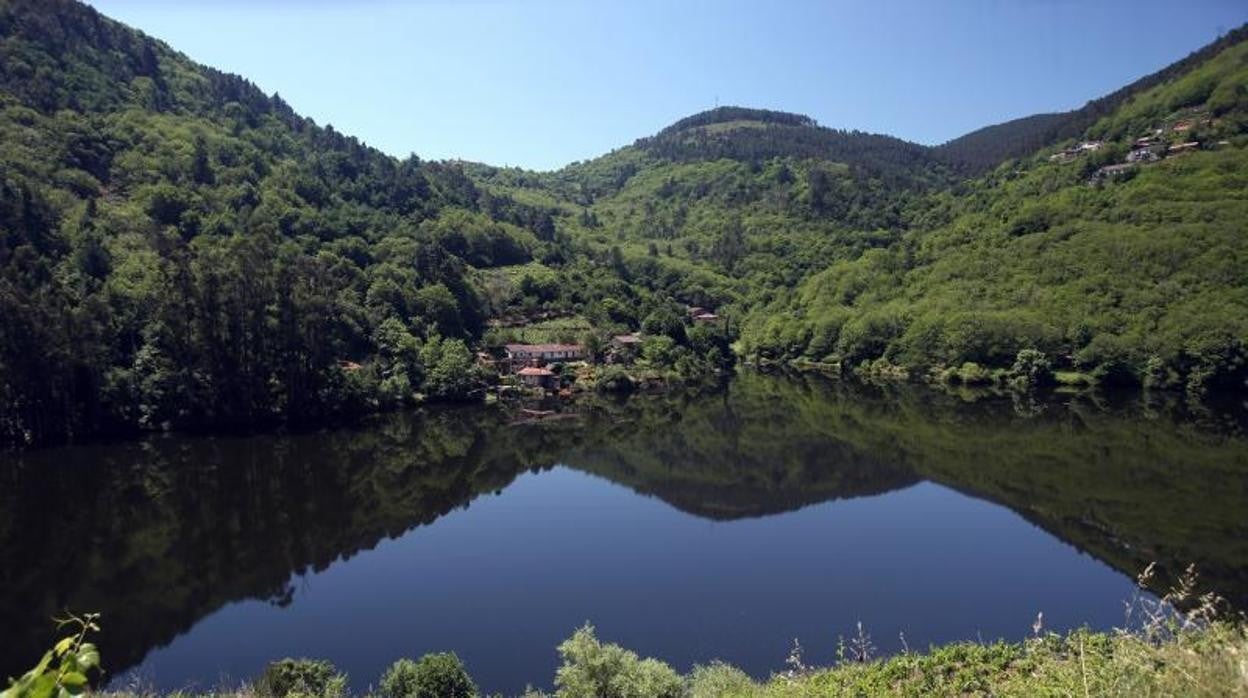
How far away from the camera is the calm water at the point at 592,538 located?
24656mm

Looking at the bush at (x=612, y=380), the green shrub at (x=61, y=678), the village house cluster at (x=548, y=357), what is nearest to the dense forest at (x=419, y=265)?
the village house cluster at (x=548, y=357)

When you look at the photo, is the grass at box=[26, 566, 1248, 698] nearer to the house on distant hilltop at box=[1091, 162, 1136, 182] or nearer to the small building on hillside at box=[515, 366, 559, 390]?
the small building on hillside at box=[515, 366, 559, 390]

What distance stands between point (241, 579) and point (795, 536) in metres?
23.6

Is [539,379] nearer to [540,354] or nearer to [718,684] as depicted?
[540,354]

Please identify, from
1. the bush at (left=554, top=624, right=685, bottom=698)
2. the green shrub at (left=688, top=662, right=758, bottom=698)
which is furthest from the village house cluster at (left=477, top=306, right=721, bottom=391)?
the bush at (left=554, top=624, right=685, bottom=698)

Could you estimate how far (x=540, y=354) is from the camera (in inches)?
3314

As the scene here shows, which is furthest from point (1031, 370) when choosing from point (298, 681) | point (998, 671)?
point (298, 681)

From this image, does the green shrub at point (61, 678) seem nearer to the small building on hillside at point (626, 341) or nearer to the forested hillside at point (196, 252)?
the forested hillside at point (196, 252)

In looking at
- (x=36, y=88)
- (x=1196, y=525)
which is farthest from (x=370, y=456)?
(x=36, y=88)

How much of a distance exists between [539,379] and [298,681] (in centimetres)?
5844

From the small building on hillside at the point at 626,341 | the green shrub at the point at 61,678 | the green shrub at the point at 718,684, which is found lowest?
the green shrub at the point at 718,684

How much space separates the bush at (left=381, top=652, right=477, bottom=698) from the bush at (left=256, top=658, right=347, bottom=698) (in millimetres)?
1268

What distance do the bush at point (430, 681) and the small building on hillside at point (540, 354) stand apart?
205ft

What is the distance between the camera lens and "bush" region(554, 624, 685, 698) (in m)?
15.9
